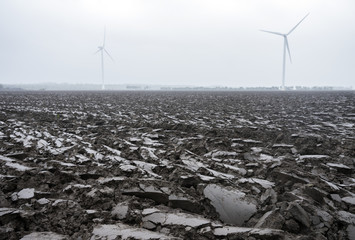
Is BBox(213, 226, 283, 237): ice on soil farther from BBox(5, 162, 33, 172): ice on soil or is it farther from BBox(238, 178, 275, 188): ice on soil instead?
BBox(5, 162, 33, 172): ice on soil

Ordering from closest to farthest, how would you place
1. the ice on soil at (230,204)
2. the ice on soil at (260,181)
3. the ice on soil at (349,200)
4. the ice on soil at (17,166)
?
the ice on soil at (230,204), the ice on soil at (349,200), the ice on soil at (260,181), the ice on soil at (17,166)

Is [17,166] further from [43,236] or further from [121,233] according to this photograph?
[121,233]

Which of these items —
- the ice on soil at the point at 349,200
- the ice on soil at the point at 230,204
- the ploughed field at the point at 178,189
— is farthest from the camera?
the ice on soil at the point at 349,200

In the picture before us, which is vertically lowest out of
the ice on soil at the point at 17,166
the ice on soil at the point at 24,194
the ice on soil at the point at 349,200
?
the ice on soil at the point at 349,200

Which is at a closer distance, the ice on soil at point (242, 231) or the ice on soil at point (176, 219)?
the ice on soil at point (242, 231)

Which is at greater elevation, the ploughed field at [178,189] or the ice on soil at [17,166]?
the ice on soil at [17,166]

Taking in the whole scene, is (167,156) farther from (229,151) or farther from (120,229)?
(120,229)

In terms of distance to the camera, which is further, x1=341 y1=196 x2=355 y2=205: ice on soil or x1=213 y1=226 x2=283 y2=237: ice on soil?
x1=341 y1=196 x2=355 y2=205: ice on soil

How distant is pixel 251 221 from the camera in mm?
2312

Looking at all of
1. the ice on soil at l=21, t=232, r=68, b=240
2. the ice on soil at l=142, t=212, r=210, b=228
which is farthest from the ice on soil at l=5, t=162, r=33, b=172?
the ice on soil at l=142, t=212, r=210, b=228

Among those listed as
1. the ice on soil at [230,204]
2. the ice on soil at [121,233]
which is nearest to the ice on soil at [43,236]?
the ice on soil at [121,233]

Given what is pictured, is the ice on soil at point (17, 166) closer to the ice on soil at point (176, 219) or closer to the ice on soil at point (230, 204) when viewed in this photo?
the ice on soil at point (176, 219)

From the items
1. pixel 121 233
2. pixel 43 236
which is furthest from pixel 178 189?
pixel 43 236

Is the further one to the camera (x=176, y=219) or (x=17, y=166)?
(x=17, y=166)
